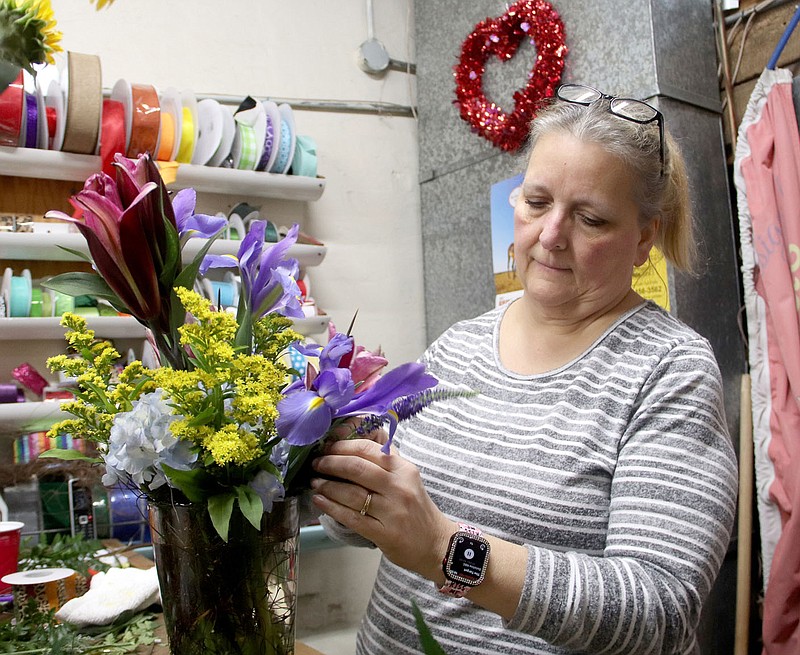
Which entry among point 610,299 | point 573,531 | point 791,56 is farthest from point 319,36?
point 573,531

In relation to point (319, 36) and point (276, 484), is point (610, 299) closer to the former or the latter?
point (276, 484)

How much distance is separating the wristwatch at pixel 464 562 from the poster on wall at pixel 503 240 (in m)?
1.65

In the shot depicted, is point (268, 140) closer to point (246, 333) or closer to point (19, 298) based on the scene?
point (19, 298)

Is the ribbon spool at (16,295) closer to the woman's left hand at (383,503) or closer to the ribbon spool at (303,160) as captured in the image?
the ribbon spool at (303,160)

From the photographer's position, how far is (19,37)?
0.53 metres

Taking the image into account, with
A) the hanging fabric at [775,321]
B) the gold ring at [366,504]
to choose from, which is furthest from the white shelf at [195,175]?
the gold ring at [366,504]

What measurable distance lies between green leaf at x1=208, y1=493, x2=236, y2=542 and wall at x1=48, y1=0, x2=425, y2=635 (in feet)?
6.33

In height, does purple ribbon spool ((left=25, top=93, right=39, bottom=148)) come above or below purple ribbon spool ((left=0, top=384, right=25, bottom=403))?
above

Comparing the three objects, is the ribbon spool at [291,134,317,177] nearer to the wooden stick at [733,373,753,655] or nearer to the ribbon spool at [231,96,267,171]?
the ribbon spool at [231,96,267,171]

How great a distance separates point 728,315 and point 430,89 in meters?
1.37

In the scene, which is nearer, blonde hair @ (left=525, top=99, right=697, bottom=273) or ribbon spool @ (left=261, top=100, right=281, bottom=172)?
blonde hair @ (left=525, top=99, right=697, bottom=273)

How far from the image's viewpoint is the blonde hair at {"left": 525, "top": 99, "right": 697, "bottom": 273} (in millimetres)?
999

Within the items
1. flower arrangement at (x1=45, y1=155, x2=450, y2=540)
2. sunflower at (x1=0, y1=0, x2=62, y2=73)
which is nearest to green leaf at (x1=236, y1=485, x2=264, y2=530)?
flower arrangement at (x1=45, y1=155, x2=450, y2=540)

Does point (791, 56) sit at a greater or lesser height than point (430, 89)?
lesser
